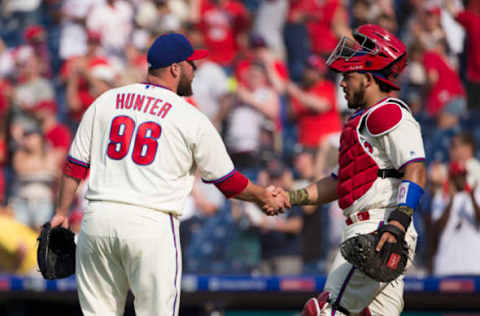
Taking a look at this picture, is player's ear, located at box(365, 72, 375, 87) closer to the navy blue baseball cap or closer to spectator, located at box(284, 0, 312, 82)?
the navy blue baseball cap

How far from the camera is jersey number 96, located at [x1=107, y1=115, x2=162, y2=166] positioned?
401 centimetres

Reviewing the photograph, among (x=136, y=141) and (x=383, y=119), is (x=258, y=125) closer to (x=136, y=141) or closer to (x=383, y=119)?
(x=383, y=119)

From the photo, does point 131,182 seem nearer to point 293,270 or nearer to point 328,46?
point 293,270

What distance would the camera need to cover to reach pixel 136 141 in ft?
13.2

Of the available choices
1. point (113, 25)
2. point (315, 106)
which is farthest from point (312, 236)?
point (113, 25)

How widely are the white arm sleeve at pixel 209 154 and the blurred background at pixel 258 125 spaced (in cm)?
287

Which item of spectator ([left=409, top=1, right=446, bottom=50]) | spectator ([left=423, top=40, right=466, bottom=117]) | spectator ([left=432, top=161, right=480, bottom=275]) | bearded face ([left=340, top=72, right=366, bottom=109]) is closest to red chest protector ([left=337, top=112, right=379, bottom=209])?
bearded face ([left=340, top=72, right=366, bottom=109])

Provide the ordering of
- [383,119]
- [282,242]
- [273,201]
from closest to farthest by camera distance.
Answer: [383,119]
[273,201]
[282,242]

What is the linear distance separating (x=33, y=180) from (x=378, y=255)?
6.38 metres

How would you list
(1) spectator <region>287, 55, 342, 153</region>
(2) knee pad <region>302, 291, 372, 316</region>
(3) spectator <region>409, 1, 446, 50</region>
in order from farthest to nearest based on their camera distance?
(1) spectator <region>287, 55, 342, 153</region>, (3) spectator <region>409, 1, 446, 50</region>, (2) knee pad <region>302, 291, 372, 316</region>

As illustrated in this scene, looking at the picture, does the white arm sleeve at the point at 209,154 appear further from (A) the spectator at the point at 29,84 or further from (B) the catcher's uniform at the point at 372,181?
(A) the spectator at the point at 29,84

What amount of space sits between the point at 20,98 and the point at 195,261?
11.8 feet

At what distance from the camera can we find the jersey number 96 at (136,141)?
401 centimetres

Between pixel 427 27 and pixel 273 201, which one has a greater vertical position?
pixel 427 27
